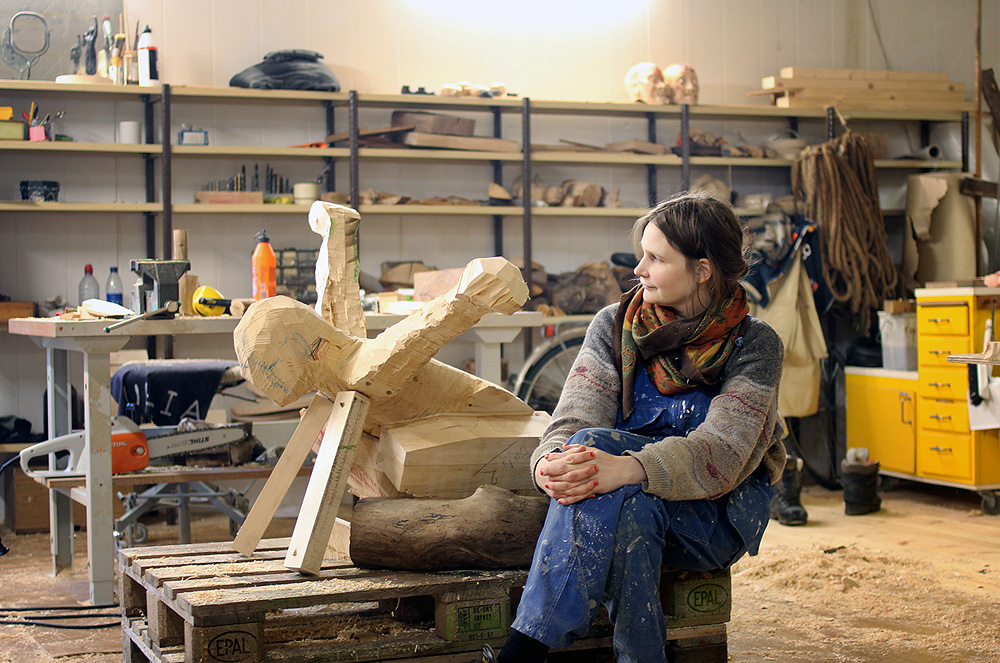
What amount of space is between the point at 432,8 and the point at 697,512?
412 centimetres

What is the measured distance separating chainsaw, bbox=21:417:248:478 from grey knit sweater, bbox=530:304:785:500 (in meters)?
1.78

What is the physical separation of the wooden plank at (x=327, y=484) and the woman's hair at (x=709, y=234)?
0.77 metres

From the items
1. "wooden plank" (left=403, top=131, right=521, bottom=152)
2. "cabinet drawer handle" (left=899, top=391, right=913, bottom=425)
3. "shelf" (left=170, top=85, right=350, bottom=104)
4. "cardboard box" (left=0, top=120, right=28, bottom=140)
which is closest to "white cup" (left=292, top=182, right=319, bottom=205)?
"shelf" (left=170, top=85, right=350, bottom=104)

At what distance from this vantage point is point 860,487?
4.55 m

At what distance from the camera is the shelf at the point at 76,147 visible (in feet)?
14.7

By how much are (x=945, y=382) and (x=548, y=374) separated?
1904mm

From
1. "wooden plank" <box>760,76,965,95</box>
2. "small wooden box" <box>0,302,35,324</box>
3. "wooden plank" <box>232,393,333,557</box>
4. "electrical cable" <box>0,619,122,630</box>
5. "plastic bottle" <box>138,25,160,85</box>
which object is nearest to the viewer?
"wooden plank" <box>232,393,333,557</box>

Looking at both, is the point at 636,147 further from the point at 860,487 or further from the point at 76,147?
the point at 76,147

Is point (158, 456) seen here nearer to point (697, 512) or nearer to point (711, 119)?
point (697, 512)

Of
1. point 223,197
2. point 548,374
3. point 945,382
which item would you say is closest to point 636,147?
point 548,374

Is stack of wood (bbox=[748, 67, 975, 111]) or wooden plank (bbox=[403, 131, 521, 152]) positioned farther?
stack of wood (bbox=[748, 67, 975, 111])

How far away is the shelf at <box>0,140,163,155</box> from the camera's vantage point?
4.48 metres

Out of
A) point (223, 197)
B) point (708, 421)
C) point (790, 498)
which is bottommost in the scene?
point (790, 498)

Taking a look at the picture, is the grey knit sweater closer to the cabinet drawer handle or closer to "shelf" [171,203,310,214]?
"shelf" [171,203,310,214]
